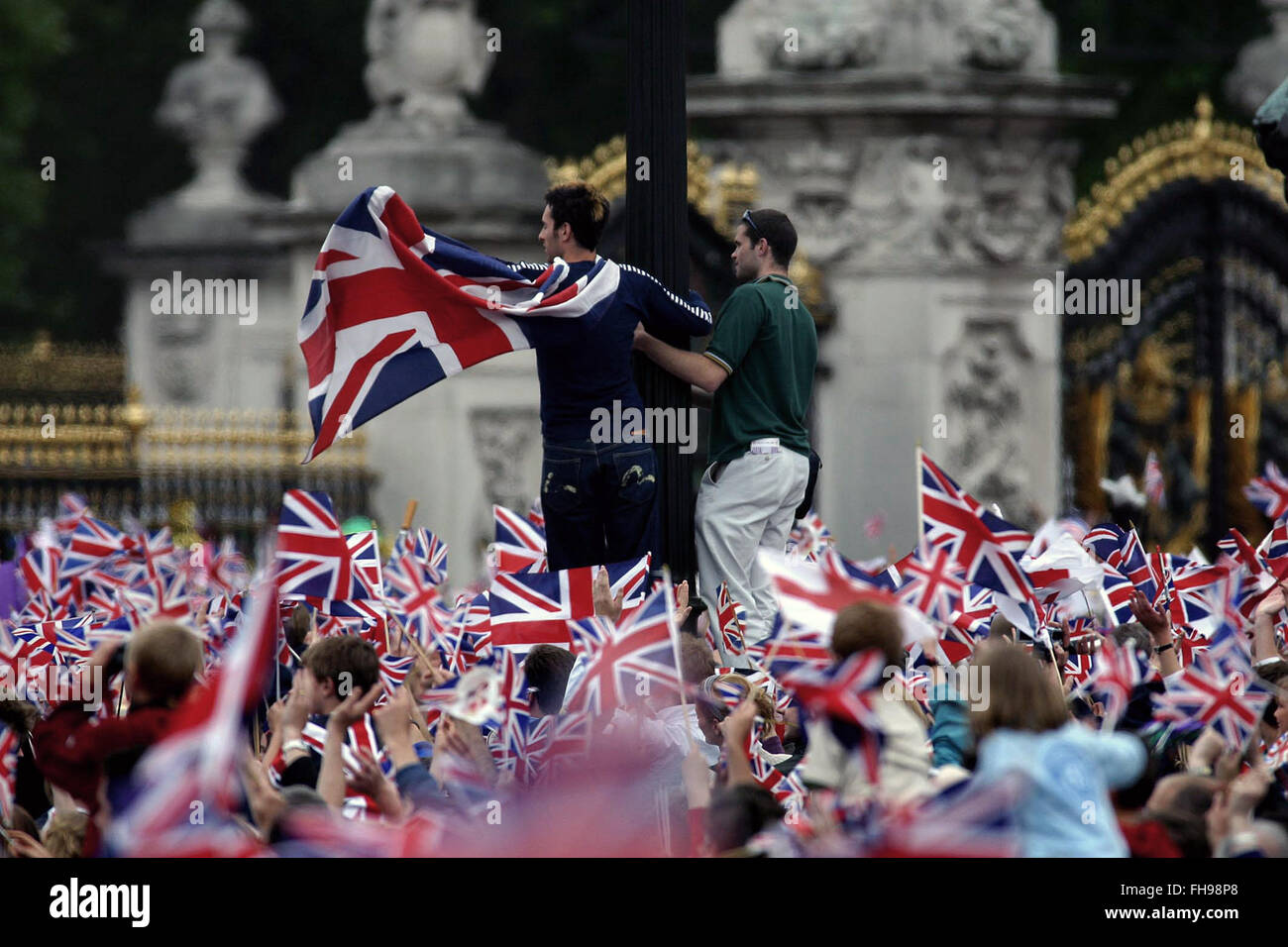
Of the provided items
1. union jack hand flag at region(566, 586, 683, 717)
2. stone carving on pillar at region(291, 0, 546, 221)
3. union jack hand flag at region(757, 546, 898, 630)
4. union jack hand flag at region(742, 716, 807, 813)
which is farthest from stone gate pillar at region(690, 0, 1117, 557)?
union jack hand flag at region(757, 546, 898, 630)

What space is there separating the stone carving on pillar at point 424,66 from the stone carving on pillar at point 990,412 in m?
3.55

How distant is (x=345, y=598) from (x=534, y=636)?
1.10 metres

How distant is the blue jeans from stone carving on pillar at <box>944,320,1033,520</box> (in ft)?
25.9

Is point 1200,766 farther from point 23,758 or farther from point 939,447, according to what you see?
point 939,447

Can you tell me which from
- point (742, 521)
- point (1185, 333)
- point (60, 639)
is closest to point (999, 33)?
point (1185, 333)

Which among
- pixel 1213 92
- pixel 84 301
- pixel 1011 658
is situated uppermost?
pixel 1213 92

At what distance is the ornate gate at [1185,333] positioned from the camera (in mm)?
17469

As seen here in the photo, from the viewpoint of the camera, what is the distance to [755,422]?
9.20m

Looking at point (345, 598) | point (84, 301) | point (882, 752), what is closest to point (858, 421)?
point (345, 598)

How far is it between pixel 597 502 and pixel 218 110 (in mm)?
14416

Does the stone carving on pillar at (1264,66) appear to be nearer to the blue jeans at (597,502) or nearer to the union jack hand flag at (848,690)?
the blue jeans at (597,502)
